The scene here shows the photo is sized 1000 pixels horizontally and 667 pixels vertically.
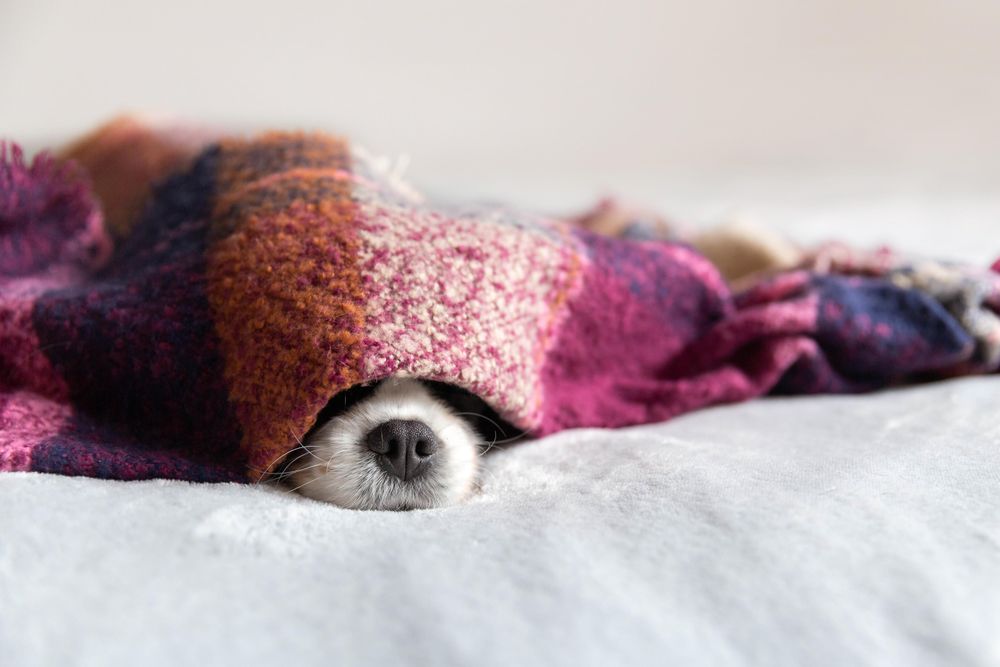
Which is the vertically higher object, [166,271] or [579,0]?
[579,0]

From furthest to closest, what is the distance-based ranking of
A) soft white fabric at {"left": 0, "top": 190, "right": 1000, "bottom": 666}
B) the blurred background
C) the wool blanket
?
the blurred background, the wool blanket, soft white fabric at {"left": 0, "top": 190, "right": 1000, "bottom": 666}

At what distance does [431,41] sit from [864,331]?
1971 mm

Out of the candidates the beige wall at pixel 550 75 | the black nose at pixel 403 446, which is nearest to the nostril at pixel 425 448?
the black nose at pixel 403 446

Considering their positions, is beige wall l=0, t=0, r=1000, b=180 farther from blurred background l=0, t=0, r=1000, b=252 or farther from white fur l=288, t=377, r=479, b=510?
white fur l=288, t=377, r=479, b=510

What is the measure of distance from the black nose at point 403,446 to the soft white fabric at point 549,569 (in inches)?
3.0

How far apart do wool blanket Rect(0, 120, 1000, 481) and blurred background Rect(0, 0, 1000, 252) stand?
3.90 ft

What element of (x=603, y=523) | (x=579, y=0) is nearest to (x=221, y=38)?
(x=579, y=0)

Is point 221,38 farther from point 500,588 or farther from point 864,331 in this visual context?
point 500,588

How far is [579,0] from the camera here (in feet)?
8.18

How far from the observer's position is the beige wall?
2.24 meters

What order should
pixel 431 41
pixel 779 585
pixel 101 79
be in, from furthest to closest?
pixel 431 41 < pixel 101 79 < pixel 779 585

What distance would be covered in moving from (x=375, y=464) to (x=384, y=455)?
0.4 inches

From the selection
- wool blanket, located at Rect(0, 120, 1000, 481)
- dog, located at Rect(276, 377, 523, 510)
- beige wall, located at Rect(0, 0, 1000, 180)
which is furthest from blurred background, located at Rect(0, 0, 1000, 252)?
dog, located at Rect(276, 377, 523, 510)

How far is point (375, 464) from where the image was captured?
2.08 ft
